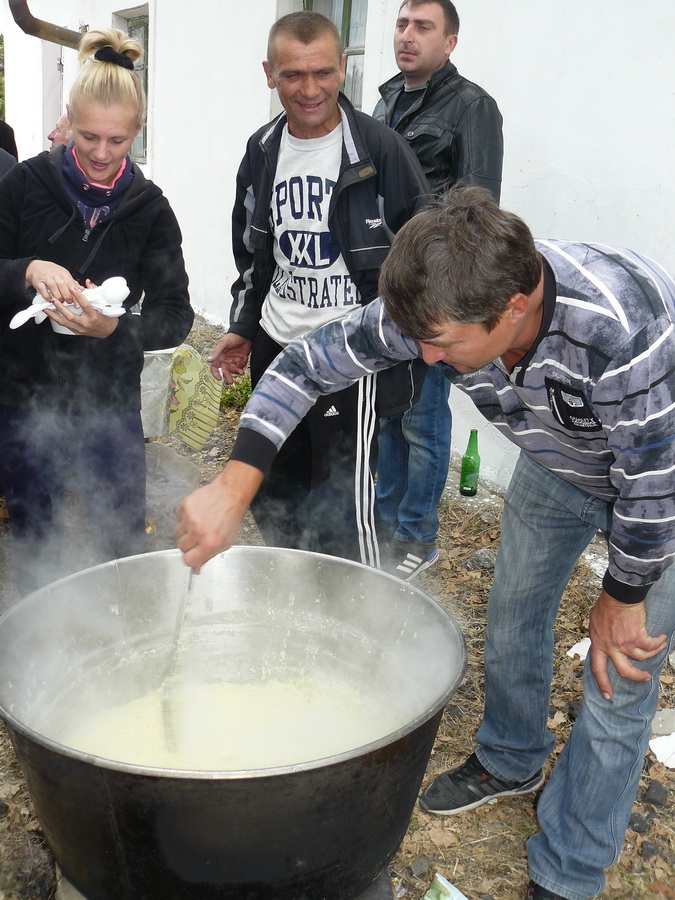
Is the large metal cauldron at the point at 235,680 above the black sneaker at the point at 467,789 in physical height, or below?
above

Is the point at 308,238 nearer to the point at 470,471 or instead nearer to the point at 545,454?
the point at 545,454

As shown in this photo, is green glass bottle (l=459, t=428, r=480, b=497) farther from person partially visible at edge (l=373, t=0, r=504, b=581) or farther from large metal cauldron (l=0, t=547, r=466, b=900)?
large metal cauldron (l=0, t=547, r=466, b=900)

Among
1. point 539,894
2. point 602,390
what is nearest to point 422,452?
point 539,894

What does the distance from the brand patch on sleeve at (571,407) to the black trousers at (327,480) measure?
1269 millimetres

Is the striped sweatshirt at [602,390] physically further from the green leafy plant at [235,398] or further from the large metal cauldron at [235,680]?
the green leafy plant at [235,398]

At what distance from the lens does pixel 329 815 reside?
1788mm

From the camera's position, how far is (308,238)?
3.19 m

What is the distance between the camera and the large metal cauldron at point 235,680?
5.55ft

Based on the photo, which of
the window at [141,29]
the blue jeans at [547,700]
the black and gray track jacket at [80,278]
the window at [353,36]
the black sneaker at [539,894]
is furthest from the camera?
the window at [141,29]

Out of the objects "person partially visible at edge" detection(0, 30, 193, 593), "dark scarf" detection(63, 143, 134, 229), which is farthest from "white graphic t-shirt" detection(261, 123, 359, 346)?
"dark scarf" detection(63, 143, 134, 229)

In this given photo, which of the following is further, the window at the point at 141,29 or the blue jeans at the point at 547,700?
the window at the point at 141,29

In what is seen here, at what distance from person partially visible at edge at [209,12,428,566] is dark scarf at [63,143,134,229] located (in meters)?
0.62

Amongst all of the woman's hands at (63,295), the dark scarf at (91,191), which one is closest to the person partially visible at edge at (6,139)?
the dark scarf at (91,191)

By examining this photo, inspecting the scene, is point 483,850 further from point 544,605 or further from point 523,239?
point 523,239
